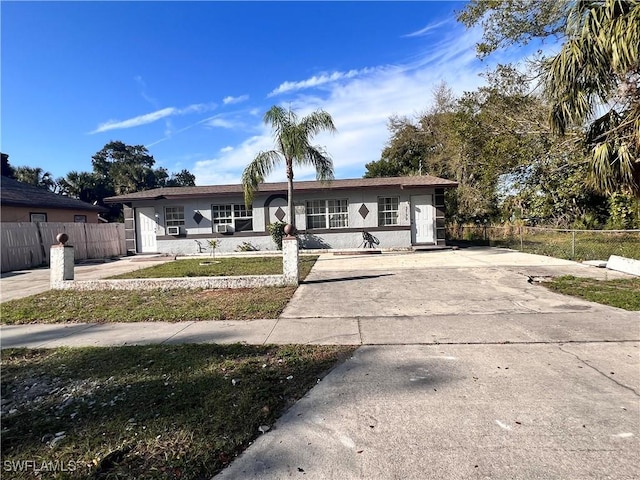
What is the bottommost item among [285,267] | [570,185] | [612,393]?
[612,393]

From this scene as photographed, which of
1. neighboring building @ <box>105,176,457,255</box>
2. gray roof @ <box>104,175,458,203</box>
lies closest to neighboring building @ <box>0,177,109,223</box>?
gray roof @ <box>104,175,458,203</box>

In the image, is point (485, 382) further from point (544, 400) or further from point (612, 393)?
point (612, 393)

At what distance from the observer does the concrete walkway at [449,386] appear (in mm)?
2301

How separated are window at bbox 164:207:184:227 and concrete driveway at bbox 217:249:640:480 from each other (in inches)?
547

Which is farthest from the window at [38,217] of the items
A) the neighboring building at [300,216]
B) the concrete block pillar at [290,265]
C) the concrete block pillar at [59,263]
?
the concrete block pillar at [290,265]

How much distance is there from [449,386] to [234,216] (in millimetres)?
15635

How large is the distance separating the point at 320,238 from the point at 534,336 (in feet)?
42.9

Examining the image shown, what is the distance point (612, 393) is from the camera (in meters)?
3.12

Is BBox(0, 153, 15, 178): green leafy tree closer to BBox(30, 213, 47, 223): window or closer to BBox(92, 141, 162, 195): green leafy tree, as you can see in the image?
BBox(92, 141, 162, 195): green leafy tree

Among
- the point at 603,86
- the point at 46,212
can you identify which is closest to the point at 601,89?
the point at 603,86

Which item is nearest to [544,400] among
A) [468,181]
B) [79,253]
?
[79,253]

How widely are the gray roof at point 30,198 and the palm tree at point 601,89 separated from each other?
22920 millimetres

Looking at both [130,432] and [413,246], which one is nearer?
[130,432]

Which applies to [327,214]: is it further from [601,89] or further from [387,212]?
[601,89]
